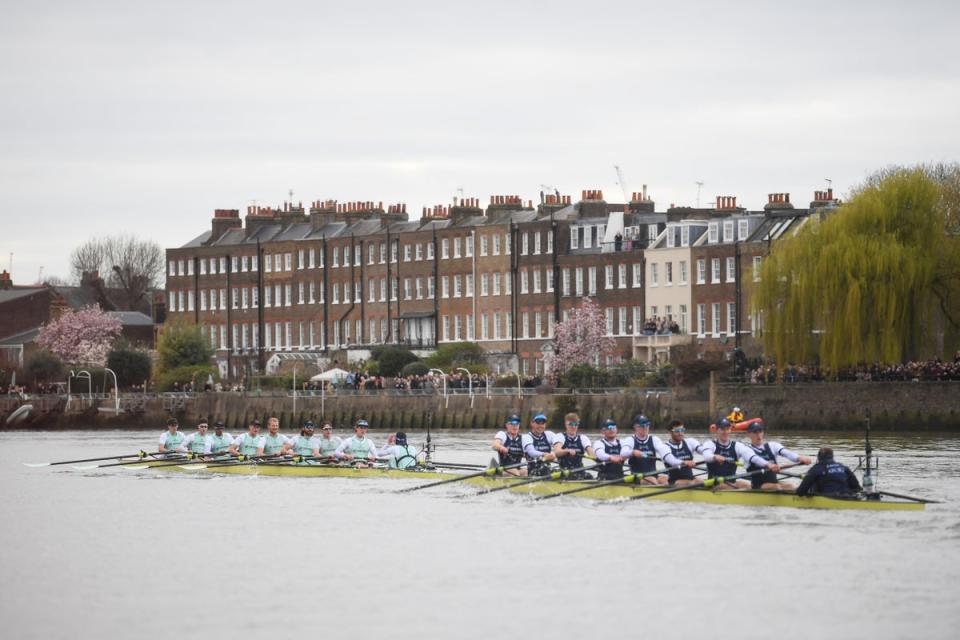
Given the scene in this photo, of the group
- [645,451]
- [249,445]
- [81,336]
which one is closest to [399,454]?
[249,445]

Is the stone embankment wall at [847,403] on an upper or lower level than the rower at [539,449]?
upper

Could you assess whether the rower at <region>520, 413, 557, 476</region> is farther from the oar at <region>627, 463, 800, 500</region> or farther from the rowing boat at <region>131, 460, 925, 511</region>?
the oar at <region>627, 463, 800, 500</region>

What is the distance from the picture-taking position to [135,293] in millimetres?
169125

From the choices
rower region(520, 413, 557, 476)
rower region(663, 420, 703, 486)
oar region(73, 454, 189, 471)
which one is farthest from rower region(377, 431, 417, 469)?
rower region(663, 420, 703, 486)

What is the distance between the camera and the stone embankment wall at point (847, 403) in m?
69.8

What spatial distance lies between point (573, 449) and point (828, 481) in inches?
274

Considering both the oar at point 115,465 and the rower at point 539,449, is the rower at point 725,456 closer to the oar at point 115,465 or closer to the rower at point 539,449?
the rower at point 539,449

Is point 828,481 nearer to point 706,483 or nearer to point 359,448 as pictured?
point 706,483

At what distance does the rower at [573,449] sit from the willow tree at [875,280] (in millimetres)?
30220

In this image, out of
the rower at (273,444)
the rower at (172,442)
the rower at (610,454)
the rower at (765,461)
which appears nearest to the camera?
the rower at (765,461)

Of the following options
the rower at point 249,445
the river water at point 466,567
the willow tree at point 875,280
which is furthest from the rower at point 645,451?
the willow tree at point 875,280

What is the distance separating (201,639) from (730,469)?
51.0ft

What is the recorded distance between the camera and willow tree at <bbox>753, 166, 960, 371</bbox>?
7138cm

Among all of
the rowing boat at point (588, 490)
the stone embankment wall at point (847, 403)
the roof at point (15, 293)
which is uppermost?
the roof at point (15, 293)
